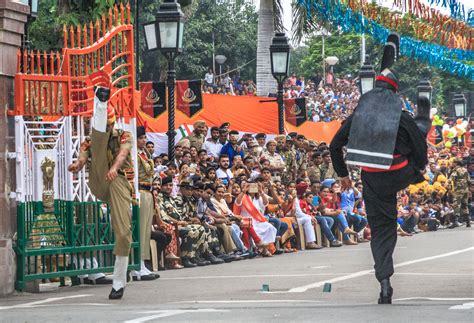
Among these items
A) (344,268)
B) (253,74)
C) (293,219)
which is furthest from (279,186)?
(253,74)

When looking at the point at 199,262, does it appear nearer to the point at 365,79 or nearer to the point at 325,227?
the point at 325,227

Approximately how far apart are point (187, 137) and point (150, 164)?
270 inches

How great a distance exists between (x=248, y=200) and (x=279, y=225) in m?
1.19

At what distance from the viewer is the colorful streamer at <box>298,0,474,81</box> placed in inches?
774

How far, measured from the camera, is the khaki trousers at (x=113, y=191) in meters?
14.2

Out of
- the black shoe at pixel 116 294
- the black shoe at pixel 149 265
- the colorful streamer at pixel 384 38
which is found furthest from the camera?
the colorful streamer at pixel 384 38

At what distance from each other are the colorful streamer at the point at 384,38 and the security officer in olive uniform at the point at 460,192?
1240cm

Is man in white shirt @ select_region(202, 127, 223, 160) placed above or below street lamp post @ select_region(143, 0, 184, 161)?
below

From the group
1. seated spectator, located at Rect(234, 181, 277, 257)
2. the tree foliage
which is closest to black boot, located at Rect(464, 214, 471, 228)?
seated spectator, located at Rect(234, 181, 277, 257)

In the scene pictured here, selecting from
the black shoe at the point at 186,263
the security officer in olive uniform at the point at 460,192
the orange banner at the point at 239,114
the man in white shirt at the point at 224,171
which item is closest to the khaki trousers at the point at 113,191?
the black shoe at the point at 186,263

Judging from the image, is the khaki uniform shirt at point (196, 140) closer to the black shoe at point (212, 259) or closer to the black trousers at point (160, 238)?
the black shoe at point (212, 259)

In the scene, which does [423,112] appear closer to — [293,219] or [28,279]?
[28,279]

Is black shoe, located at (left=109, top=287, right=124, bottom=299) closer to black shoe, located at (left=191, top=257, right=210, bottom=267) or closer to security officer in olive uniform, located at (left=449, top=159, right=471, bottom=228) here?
black shoe, located at (left=191, top=257, right=210, bottom=267)

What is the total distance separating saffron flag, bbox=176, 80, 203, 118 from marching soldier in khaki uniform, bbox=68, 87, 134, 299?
37.2 feet
